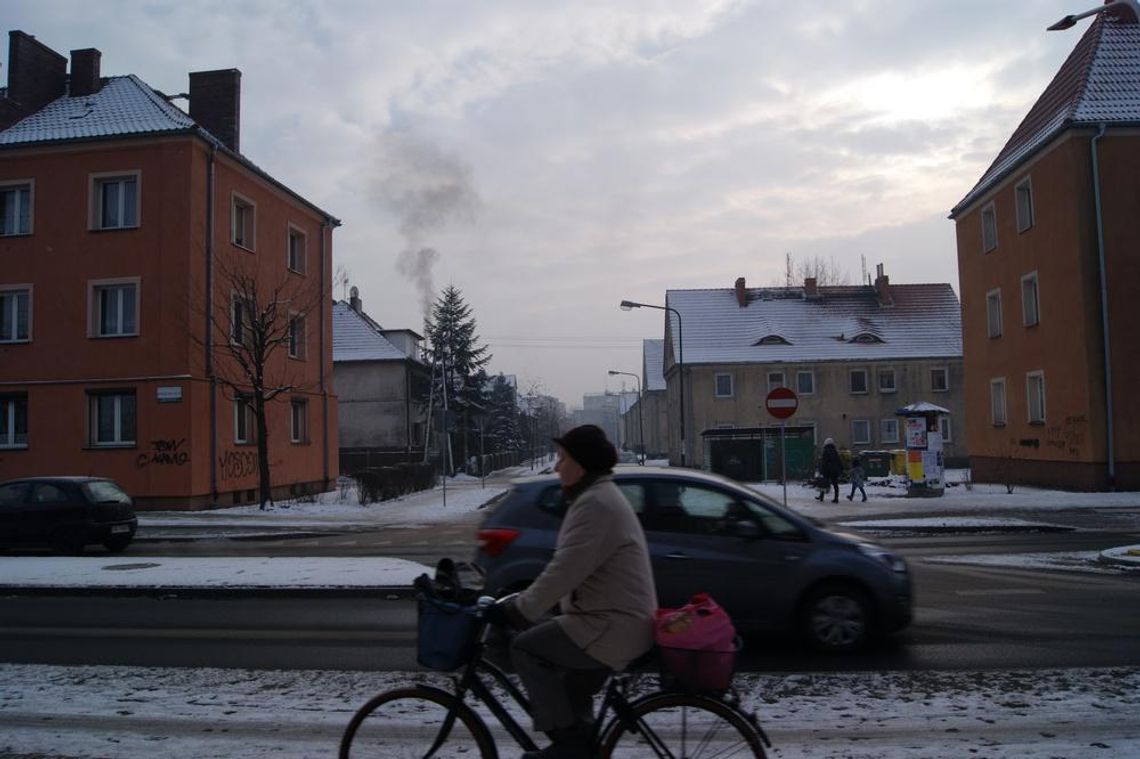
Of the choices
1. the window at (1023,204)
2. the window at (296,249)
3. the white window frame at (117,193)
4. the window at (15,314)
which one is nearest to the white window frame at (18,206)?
the window at (15,314)

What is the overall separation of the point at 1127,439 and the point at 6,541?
27.2 m

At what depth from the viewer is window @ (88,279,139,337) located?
26.9 meters

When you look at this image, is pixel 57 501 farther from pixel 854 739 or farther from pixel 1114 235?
pixel 1114 235

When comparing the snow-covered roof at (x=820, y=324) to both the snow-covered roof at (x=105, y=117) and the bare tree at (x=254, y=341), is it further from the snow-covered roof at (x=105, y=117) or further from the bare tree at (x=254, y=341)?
the snow-covered roof at (x=105, y=117)

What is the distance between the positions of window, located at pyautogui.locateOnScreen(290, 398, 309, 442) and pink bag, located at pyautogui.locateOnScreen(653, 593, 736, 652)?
30.1m

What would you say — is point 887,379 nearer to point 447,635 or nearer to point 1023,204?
point 1023,204

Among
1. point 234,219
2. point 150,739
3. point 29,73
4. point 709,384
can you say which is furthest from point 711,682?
point 709,384

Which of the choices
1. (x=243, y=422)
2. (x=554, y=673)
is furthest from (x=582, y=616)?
(x=243, y=422)

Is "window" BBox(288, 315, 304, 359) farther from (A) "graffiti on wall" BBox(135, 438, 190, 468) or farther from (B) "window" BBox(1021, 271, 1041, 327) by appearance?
(B) "window" BBox(1021, 271, 1041, 327)

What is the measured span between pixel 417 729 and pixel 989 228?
33722 millimetres

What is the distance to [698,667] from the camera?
3.50 meters

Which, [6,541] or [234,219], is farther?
[234,219]

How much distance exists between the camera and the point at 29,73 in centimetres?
2952

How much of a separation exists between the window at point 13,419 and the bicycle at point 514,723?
90.5 ft
